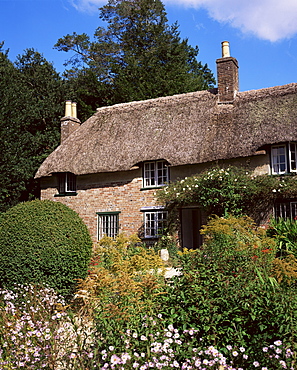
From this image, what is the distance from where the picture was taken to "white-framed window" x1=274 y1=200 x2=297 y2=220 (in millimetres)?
12867

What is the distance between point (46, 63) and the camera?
2372 centimetres

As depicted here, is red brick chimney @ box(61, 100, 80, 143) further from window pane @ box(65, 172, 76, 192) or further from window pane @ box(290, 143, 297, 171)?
window pane @ box(290, 143, 297, 171)

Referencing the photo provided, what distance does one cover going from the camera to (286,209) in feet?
42.6

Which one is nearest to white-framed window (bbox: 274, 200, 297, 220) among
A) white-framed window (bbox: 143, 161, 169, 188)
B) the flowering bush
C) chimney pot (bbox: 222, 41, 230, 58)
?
white-framed window (bbox: 143, 161, 169, 188)

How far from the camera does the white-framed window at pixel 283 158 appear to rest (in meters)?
12.9

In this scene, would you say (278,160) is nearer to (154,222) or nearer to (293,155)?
(293,155)

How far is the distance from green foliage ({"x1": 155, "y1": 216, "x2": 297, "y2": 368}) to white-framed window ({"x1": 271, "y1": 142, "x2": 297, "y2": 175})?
8.83 meters

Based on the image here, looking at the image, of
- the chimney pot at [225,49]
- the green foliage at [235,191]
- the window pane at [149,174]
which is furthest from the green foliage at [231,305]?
the chimney pot at [225,49]

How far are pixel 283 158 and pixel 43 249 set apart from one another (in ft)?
30.2

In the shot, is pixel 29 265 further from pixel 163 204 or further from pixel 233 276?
pixel 163 204

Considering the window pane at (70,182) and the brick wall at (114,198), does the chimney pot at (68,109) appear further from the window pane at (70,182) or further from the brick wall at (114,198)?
the brick wall at (114,198)

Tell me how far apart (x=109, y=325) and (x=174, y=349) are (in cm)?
71

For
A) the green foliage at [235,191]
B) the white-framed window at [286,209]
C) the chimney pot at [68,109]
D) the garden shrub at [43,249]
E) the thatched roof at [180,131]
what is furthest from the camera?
the chimney pot at [68,109]

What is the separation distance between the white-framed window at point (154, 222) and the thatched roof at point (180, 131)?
1.94 metres
